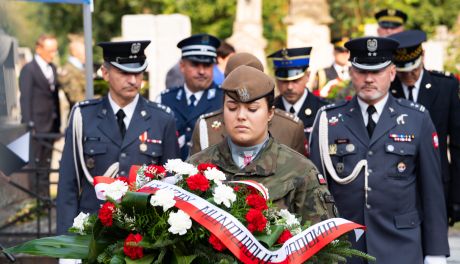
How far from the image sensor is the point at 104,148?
7.20 m

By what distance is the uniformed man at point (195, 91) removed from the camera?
8.91m

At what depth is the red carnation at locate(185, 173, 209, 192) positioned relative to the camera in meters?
4.68

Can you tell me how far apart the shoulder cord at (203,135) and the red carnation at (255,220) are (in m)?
2.70

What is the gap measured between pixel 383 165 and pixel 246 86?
6.05 feet

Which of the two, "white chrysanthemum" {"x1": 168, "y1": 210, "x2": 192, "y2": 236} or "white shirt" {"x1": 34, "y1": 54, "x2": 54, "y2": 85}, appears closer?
"white chrysanthemum" {"x1": 168, "y1": 210, "x2": 192, "y2": 236}

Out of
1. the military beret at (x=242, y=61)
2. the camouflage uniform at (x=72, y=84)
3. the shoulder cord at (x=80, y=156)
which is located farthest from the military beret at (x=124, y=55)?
the camouflage uniform at (x=72, y=84)

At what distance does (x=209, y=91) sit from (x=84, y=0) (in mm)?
1231

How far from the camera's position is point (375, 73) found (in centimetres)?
693

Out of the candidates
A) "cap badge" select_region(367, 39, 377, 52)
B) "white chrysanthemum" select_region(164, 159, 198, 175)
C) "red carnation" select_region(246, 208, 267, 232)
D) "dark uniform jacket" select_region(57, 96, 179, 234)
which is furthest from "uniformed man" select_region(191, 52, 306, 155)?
"red carnation" select_region(246, 208, 267, 232)

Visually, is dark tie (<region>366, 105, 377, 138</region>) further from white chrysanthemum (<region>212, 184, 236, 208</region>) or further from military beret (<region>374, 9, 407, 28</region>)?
military beret (<region>374, 9, 407, 28</region>)

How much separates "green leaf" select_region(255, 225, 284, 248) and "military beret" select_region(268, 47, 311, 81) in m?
4.03

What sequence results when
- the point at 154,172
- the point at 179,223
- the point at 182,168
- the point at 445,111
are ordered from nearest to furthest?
the point at 179,223 < the point at 182,168 < the point at 154,172 < the point at 445,111

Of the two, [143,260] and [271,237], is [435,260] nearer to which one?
[271,237]

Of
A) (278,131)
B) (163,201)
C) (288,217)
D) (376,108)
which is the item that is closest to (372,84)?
(376,108)
